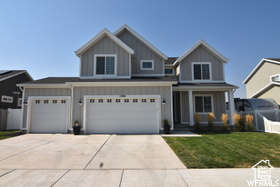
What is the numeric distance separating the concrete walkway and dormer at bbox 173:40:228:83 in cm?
920

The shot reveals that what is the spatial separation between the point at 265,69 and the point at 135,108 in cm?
1768

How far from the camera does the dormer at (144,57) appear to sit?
1441cm

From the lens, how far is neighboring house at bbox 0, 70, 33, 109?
17805mm

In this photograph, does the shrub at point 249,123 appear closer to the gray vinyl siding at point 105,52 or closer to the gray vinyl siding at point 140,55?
the gray vinyl siding at point 140,55

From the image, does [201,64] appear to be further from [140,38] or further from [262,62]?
[262,62]

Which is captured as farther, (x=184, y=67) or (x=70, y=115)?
(x=184, y=67)

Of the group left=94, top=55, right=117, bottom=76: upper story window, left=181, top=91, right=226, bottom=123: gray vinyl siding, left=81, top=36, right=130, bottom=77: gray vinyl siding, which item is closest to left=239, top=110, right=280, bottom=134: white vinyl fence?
left=181, top=91, right=226, bottom=123: gray vinyl siding

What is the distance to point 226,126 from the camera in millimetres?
11805

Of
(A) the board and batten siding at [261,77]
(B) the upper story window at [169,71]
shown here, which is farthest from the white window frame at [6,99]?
(A) the board and batten siding at [261,77]

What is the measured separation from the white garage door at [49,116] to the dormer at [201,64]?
9.41 m

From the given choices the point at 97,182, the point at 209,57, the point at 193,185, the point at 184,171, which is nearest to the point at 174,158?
the point at 184,171

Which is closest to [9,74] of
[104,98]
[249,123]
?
[104,98]

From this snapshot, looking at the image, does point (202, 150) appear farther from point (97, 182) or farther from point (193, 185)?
point (97, 182)

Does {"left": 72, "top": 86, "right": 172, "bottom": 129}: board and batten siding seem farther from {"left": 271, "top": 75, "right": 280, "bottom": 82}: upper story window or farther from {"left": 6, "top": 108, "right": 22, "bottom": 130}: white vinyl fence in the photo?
{"left": 271, "top": 75, "right": 280, "bottom": 82}: upper story window
